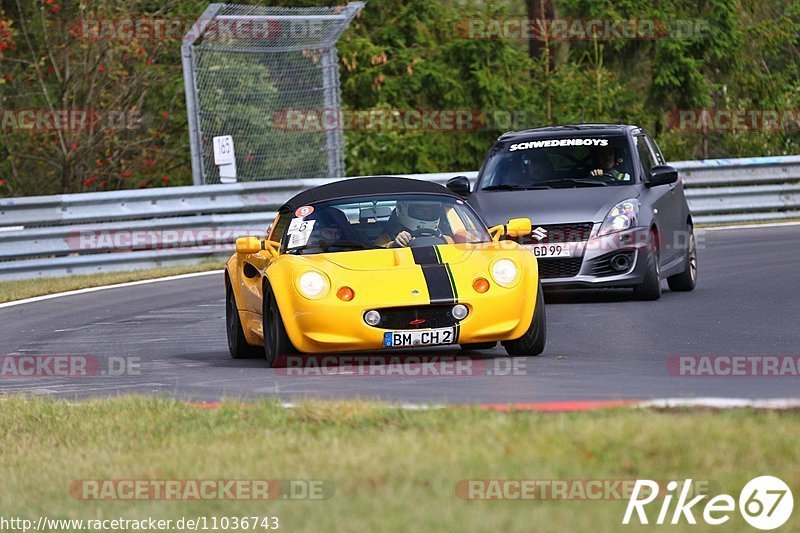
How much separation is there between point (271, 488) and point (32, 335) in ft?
27.1

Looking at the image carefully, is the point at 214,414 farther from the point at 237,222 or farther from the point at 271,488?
the point at 237,222

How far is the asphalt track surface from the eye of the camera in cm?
882

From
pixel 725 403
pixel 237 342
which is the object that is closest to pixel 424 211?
pixel 237 342

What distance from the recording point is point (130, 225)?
2048 centimetres

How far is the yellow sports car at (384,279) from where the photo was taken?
1017 centimetres

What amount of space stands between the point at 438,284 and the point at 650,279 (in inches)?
179

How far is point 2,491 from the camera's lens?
6965mm

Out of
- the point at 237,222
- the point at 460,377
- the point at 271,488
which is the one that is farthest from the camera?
the point at 237,222

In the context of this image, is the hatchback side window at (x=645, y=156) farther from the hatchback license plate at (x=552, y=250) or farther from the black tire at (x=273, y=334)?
the black tire at (x=273, y=334)

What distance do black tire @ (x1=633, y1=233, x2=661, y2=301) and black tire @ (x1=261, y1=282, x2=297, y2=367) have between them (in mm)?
4536

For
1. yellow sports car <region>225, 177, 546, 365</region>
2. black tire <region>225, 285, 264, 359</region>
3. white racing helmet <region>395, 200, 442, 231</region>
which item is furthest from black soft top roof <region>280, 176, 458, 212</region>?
black tire <region>225, 285, 264, 359</region>

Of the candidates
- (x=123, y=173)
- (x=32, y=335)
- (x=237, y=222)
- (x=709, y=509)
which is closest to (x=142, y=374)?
(x=32, y=335)
